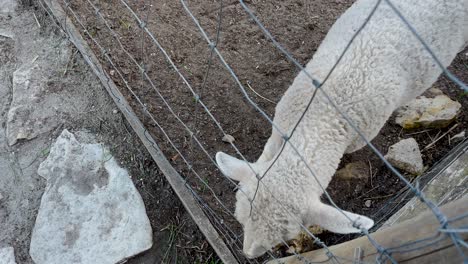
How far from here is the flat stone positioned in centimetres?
356

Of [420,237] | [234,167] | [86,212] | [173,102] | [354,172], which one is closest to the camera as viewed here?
[420,237]

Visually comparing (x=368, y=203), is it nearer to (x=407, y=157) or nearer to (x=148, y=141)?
(x=407, y=157)

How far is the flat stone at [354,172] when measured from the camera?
11.7 feet

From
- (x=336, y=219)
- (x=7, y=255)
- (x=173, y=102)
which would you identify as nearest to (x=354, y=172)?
(x=336, y=219)

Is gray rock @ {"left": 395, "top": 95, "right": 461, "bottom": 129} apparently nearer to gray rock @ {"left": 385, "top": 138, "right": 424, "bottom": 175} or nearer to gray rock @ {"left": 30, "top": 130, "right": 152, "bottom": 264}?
gray rock @ {"left": 385, "top": 138, "right": 424, "bottom": 175}

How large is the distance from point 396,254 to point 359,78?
1.46 metres

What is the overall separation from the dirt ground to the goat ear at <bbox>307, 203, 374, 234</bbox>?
92cm

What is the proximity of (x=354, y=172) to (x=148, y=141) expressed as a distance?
1.60 meters

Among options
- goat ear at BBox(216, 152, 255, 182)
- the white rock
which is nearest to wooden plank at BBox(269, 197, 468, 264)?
goat ear at BBox(216, 152, 255, 182)

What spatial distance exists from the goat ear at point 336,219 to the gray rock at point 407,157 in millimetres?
1269

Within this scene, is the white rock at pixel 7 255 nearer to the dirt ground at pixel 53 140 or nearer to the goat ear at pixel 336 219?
the dirt ground at pixel 53 140

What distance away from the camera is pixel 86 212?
312 centimetres

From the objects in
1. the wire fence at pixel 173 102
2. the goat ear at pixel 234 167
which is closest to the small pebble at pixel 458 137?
the wire fence at pixel 173 102

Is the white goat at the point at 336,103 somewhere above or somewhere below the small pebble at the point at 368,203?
above
